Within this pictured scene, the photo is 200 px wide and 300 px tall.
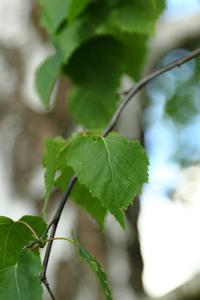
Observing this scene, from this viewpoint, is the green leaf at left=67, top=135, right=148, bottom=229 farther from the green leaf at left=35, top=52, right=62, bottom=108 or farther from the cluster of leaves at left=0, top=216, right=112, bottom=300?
the green leaf at left=35, top=52, right=62, bottom=108

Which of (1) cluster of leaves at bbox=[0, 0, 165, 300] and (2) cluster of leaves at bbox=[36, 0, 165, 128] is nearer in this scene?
(1) cluster of leaves at bbox=[0, 0, 165, 300]

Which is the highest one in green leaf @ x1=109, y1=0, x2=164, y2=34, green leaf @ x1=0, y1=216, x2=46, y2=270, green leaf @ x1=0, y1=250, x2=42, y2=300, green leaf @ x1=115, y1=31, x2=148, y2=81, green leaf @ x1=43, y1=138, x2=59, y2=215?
green leaf @ x1=115, y1=31, x2=148, y2=81

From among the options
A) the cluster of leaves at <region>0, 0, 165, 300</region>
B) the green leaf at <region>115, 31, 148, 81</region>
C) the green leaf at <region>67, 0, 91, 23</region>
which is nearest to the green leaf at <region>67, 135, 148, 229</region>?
the cluster of leaves at <region>0, 0, 165, 300</region>

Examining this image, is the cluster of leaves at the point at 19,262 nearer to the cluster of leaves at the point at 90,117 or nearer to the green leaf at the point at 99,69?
the cluster of leaves at the point at 90,117

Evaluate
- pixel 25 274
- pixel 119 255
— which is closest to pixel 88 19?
pixel 25 274

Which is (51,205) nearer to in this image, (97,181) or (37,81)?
(37,81)

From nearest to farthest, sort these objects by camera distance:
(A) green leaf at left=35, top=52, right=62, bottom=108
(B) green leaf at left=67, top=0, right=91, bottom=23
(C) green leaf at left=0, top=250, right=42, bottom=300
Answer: (C) green leaf at left=0, top=250, right=42, bottom=300 < (B) green leaf at left=67, top=0, right=91, bottom=23 < (A) green leaf at left=35, top=52, right=62, bottom=108
